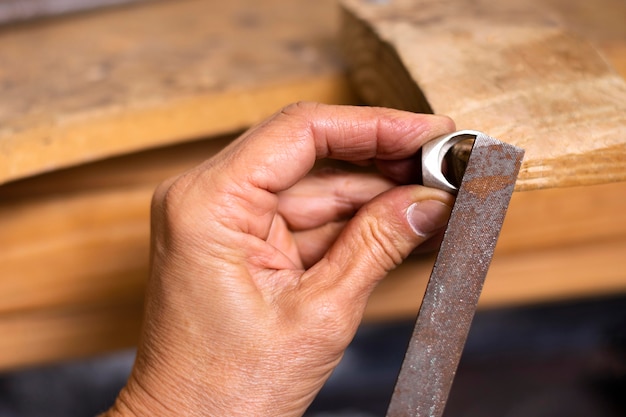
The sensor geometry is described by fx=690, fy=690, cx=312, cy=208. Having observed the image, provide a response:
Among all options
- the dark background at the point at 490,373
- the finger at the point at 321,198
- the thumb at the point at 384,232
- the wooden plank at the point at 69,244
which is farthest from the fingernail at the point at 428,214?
the dark background at the point at 490,373

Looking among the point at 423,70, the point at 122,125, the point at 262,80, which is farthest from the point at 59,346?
the point at 423,70

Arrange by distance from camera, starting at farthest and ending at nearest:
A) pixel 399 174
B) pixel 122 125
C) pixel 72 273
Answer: pixel 72 273 < pixel 122 125 < pixel 399 174

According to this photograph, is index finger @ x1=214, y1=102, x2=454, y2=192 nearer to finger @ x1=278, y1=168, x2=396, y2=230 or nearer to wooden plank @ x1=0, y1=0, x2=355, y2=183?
finger @ x1=278, y1=168, x2=396, y2=230

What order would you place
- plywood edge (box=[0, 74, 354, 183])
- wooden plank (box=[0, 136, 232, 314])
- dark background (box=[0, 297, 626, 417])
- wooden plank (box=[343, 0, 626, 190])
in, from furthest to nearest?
dark background (box=[0, 297, 626, 417]), wooden plank (box=[0, 136, 232, 314]), plywood edge (box=[0, 74, 354, 183]), wooden plank (box=[343, 0, 626, 190])

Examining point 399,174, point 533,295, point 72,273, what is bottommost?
point 533,295

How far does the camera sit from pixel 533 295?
108 centimetres

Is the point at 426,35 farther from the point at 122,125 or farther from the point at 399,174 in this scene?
the point at 122,125

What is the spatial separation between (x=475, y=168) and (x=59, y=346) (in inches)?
27.2

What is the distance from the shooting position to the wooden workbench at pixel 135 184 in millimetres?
871

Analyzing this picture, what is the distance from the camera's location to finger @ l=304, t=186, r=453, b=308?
0.66 metres

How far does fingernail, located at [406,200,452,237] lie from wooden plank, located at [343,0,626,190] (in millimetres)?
75

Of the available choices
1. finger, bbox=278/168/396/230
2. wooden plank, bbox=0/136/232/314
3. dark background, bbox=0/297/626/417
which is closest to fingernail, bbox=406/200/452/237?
finger, bbox=278/168/396/230

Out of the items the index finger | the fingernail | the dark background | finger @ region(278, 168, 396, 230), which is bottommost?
the dark background

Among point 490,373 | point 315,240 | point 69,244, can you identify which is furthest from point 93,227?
point 490,373
